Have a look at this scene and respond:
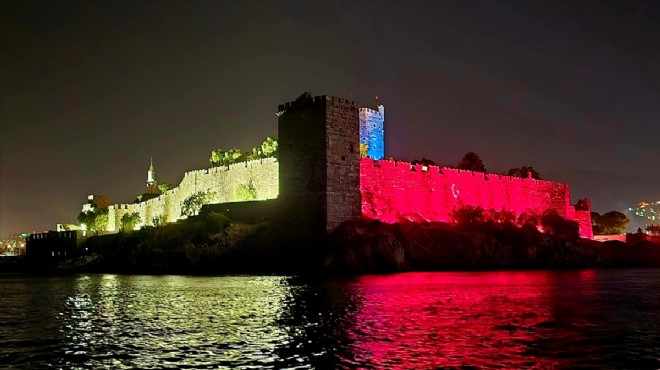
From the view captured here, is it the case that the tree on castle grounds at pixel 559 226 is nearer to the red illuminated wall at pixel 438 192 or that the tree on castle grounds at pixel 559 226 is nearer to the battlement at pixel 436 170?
the red illuminated wall at pixel 438 192

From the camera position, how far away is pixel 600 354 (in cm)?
918

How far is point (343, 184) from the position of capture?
31406 millimetres

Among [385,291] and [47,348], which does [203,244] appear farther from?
[47,348]

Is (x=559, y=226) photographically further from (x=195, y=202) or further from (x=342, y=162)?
(x=195, y=202)

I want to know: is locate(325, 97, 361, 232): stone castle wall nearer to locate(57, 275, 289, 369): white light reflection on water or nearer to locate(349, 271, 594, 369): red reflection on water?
locate(349, 271, 594, 369): red reflection on water

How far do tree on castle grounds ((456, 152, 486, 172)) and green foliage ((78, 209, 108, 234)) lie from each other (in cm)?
2771

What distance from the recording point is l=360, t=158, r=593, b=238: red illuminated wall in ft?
112

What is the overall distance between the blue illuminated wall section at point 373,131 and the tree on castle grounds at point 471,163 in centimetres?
776

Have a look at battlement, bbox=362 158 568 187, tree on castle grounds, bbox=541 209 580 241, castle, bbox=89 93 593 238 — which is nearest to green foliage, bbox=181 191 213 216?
castle, bbox=89 93 593 238

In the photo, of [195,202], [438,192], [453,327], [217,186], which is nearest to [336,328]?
[453,327]

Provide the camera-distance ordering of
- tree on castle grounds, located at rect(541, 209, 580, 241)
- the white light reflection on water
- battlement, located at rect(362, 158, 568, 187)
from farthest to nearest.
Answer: tree on castle grounds, located at rect(541, 209, 580, 241) < battlement, located at rect(362, 158, 568, 187) < the white light reflection on water

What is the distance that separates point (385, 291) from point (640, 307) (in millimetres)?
6496

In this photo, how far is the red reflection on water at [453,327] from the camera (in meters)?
8.91

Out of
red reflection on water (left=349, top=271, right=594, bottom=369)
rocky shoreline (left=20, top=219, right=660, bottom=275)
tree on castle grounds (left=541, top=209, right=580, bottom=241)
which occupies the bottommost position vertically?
red reflection on water (left=349, top=271, right=594, bottom=369)
